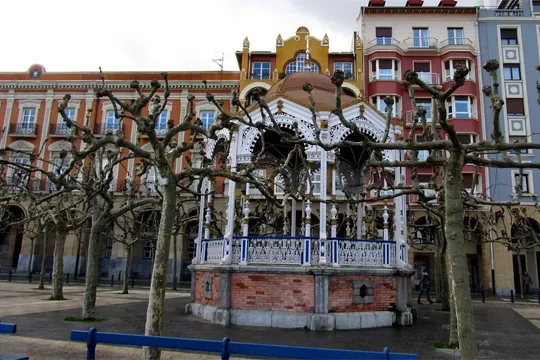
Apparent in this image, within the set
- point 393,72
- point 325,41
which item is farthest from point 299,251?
point 325,41

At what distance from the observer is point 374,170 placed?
15969 millimetres

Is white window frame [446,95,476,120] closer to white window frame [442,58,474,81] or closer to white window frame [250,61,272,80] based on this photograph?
white window frame [442,58,474,81]

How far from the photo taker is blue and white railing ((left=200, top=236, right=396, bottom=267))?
1288 centimetres

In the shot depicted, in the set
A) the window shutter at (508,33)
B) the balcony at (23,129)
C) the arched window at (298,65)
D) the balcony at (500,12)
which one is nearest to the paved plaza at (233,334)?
the arched window at (298,65)

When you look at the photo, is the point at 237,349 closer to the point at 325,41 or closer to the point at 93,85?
the point at 325,41

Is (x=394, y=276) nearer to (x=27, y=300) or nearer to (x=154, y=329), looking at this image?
(x=154, y=329)

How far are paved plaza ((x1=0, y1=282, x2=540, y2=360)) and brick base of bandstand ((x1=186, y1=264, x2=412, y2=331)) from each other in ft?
1.56

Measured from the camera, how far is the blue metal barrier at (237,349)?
4879 millimetres

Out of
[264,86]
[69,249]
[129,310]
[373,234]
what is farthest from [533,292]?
[69,249]

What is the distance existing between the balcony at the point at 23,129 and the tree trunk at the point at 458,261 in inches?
1550

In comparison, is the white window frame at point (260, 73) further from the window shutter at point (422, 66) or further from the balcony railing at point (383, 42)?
the window shutter at point (422, 66)

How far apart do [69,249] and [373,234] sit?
92.9 feet

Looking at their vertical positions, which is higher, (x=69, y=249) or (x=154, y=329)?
(x=69, y=249)

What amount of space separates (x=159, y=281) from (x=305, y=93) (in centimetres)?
968
